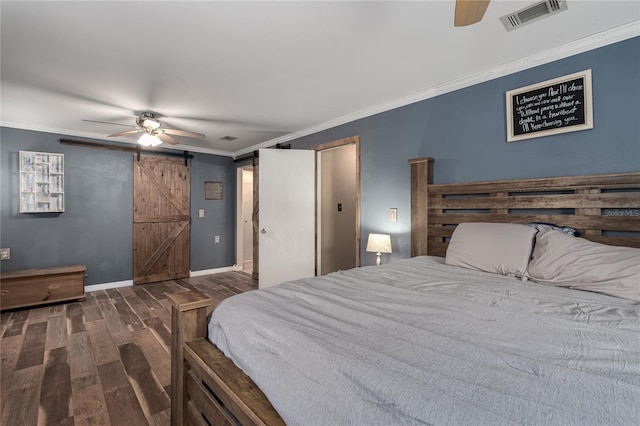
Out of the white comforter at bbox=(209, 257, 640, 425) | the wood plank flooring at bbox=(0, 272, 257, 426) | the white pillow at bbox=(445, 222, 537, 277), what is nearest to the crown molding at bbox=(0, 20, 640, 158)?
the white pillow at bbox=(445, 222, 537, 277)

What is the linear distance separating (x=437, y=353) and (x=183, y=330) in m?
1.17

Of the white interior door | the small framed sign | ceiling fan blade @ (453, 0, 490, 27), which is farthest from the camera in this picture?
the small framed sign

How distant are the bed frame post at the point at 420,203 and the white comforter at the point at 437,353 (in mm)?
1228

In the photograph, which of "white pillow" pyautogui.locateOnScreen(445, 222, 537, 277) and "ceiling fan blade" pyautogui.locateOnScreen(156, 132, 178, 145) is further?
"ceiling fan blade" pyautogui.locateOnScreen(156, 132, 178, 145)

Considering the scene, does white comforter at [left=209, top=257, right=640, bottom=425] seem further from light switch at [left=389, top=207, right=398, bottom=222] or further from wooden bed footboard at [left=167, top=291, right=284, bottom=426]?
light switch at [left=389, top=207, right=398, bottom=222]

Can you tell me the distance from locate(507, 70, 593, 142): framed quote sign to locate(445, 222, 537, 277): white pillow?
0.81 metres

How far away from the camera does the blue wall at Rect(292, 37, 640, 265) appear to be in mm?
1930

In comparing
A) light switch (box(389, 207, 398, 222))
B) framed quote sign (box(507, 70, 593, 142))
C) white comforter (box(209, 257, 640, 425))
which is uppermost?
framed quote sign (box(507, 70, 593, 142))

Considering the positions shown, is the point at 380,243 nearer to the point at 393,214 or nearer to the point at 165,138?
the point at 393,214

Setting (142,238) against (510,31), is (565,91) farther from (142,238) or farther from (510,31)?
(142,238)

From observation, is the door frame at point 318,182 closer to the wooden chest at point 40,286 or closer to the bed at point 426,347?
the bed at point 426,347

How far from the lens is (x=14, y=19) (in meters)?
1.81

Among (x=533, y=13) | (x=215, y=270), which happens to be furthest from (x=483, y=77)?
(x=215, y=270)

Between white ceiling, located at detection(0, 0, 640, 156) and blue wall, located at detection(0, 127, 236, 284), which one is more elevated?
white ceiling, located at detection(0, 0, 640, 156)
